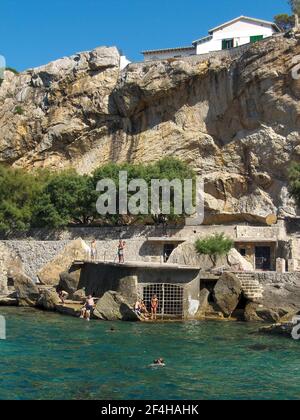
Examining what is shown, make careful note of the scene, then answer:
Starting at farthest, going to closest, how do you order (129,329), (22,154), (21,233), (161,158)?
1. (22,154)
2. (161,158)
3. (21,233)
4. (129,329)

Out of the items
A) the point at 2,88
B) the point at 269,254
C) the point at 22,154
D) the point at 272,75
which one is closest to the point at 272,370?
the point at 269,254

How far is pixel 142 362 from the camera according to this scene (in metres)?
20.8

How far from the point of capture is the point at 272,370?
1994 cm

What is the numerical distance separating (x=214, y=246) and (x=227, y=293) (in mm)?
4745

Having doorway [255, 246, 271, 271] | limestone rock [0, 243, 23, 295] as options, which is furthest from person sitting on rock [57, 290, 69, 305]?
doorway [255, 246, 271, 271]

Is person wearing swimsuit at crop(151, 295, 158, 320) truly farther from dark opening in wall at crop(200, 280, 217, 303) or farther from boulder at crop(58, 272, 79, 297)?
boulder at crop(58, 272, 79, 297)

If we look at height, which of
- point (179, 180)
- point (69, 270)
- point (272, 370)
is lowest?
point (272, 370)

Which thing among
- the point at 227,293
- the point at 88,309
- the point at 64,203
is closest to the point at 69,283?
the point at 88,309

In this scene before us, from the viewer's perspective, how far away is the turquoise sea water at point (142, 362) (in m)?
17.1

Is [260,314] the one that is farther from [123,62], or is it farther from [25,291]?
[123,62]

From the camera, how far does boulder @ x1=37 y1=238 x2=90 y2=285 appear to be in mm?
38500

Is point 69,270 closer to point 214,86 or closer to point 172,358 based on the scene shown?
point 172,358

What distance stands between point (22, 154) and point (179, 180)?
20.9 m

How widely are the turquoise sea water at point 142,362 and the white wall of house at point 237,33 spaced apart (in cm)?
3766
